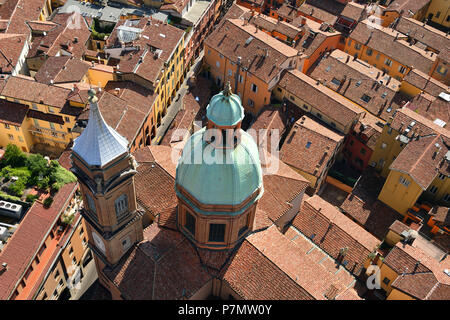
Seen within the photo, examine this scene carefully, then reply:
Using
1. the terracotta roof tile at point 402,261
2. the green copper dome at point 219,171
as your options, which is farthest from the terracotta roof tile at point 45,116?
the terracotta roof tile at point 402,261

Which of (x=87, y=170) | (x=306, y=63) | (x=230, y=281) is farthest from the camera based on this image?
(x=306, y=63)

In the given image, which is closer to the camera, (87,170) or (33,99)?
(87,170)

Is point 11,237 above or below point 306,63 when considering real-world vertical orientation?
below

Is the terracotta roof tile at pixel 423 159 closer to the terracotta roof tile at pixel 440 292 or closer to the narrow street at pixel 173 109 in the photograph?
the terracotta roof tile at pixel 440 292

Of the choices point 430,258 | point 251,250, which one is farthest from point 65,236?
point 430,258

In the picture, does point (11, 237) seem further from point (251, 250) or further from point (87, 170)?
point (251, 250)

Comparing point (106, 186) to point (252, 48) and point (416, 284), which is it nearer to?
point (416, 284)

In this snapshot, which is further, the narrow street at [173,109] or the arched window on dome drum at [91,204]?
the narrow street at [173,109]

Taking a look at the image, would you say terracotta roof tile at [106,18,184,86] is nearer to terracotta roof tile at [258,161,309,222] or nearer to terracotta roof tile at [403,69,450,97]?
terracotta roof tile at [258,161,309,222]

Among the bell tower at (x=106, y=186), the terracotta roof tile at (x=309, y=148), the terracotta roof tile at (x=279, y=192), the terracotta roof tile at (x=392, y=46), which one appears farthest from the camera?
the terracotta roof tile at (x=392, y=46)
